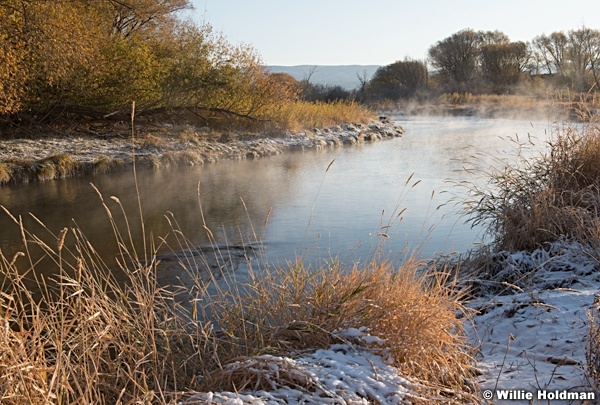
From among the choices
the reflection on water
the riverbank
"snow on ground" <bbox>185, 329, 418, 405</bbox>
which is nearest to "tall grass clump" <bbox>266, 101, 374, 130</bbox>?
the riverbank

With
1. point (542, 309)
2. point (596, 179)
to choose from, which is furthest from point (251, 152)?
point (542, 309)

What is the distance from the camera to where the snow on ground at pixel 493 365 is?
87.9 inches

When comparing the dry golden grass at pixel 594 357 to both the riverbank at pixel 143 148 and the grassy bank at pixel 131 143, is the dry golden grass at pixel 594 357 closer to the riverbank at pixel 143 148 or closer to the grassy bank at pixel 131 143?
the riverbank at pixel 143 148

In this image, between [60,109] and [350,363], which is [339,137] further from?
[350,363]

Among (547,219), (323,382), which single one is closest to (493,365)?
(323,382)

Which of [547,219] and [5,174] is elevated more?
[5,174]

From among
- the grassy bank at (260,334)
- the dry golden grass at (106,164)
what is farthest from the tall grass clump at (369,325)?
the dry golden grass at (106,164)

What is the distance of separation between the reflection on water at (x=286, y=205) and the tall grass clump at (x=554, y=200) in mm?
595

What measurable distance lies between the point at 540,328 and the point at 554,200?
2.02 meters

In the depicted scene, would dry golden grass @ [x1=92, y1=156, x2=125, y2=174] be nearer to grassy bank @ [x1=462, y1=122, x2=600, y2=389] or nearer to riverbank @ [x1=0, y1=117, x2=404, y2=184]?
riverbank @ [x1=0, y1=117, x2=404, y2=184]

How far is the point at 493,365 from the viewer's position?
2.81 metres

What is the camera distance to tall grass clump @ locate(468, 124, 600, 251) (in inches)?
183

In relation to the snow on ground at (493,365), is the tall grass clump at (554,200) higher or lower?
higher

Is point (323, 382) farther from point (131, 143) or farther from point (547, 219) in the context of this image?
point (131, 143)
